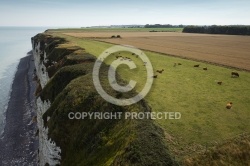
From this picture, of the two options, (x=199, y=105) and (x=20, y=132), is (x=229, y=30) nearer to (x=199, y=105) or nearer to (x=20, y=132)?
(x=20, y=132)

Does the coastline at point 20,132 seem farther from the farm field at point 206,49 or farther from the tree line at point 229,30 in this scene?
the tree line at point 229,30

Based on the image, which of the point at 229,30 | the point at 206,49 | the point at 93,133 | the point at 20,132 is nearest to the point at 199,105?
the point at 93,133

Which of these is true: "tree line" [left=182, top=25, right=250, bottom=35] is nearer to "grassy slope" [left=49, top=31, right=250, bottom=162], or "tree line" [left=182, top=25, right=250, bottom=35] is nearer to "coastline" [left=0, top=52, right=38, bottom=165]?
"grassy slope" [left=49, top=31, right=250, bottom=162]

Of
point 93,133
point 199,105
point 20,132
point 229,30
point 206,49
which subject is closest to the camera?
point 93,133

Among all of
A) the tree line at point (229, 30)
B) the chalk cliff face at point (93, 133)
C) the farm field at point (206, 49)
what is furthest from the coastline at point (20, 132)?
the tree line at point (229, 30)

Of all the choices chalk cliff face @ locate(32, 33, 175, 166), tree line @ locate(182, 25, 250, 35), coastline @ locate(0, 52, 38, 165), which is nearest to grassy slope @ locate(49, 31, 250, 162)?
chalk cliff face @ locate(32, 33, 175, 166)

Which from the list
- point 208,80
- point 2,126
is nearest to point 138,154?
point 208,80
